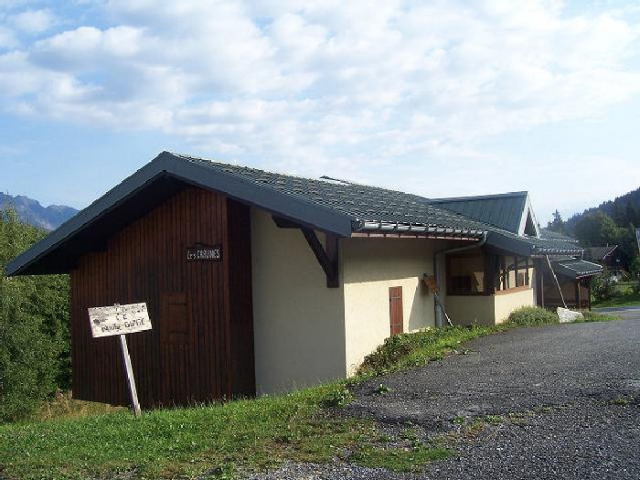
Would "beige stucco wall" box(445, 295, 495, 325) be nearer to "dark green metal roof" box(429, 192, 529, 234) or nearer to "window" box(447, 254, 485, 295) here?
"window" box(447, 254, 485, 295)

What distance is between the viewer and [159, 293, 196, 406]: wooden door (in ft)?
39.8

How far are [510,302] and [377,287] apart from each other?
21.4ft

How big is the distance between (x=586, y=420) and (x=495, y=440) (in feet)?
3.61

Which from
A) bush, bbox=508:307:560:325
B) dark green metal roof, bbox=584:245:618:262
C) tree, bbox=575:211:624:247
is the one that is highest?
tree, bbox=575:211:624:247

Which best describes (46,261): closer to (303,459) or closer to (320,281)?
(320,281)

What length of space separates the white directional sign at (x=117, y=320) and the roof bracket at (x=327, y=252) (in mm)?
2831

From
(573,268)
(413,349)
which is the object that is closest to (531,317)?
(413,349)

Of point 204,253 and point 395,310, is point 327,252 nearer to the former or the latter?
point 204,253

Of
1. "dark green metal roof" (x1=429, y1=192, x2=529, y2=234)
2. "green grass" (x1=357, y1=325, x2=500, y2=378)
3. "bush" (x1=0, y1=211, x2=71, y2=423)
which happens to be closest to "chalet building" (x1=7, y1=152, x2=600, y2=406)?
"green grass" (x1=357, y1=325, x2=500, y2=378)

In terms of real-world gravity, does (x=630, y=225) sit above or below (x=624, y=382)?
above

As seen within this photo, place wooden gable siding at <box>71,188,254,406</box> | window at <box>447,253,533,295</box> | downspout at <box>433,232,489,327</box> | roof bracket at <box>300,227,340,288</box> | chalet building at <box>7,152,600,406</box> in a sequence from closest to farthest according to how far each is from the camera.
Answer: roof bracket at <box>300,227,340,288</box>
chalet building at <box>7,152,600,406</box>
wooden gable siding at <box>71,188,254,406</box>
downspout at <box>433,232,489,327</box>
window at <box>447,253,533,295</box>

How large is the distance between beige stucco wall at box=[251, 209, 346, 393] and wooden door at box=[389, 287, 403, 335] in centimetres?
187

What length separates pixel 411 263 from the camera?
1370 centimetres

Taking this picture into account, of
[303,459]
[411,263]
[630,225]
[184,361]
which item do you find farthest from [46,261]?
[630,225]
